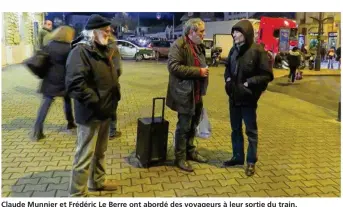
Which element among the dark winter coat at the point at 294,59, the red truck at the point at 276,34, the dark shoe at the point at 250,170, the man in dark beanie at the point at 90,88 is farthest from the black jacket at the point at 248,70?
the red truck at the point at 276,34

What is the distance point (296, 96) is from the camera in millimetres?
8180

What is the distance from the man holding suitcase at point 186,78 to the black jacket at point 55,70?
1450 millimetres

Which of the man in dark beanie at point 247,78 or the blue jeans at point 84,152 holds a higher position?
the man in dark beanie at point 247,78

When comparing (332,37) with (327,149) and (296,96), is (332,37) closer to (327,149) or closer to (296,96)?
(296,96)

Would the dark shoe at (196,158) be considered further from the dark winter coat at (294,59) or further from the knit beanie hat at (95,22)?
the dark winter coat at (294,59)

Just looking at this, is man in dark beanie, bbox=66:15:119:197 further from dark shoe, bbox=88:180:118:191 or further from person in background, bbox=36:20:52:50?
person in background, bbox=36:20:52:50

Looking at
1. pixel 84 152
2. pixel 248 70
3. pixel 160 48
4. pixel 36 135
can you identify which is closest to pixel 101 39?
pixel 84 152

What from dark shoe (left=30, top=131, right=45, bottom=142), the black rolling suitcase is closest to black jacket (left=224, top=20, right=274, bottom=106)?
the black rolling suitcase

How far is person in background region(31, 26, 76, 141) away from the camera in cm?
398

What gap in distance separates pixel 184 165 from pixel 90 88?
1341 mm

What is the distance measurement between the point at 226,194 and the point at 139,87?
20.5ft

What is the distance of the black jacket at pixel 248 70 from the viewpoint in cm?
306
